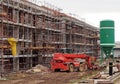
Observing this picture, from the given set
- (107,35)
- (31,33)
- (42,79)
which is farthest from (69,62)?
(42,79)

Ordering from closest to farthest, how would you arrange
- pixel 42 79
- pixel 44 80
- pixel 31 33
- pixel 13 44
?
1. pixel 44 80
2. pixel 42 79
3. pixel 13 44
4. pixel 31 33

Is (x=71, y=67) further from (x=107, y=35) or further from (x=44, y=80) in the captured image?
(x=44, y=80)

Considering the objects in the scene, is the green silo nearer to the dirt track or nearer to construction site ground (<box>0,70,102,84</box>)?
construction site ground (<box>0,70,102,84</box>)

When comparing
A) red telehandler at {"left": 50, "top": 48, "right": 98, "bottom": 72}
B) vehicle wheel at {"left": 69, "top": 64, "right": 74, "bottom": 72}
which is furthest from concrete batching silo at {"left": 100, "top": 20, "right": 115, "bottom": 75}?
vehicle wheel at {"left": 69, "top": 64, "right": 74, "bottom": 72}

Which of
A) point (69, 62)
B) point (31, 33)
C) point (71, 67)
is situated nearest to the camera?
point (69, 62)

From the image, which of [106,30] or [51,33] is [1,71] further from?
[51,33]

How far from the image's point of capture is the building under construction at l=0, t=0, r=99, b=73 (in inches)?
1266

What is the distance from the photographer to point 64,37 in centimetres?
4766

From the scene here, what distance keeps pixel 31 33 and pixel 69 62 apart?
6841mm

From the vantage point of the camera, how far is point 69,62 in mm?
34281

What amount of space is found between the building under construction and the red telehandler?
142 inches

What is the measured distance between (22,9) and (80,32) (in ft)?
76.3

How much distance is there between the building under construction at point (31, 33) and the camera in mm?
32156

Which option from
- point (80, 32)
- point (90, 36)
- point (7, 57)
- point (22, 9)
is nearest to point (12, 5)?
point (22, 9)
